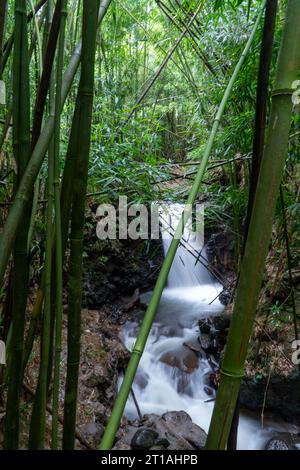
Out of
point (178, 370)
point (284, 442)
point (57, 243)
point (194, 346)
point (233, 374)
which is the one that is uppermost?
point (57, 243)

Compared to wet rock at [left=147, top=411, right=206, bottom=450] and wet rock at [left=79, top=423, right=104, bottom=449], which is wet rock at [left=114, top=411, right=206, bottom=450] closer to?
wet rock at [left=147, top=411, right=206, bottom=450]

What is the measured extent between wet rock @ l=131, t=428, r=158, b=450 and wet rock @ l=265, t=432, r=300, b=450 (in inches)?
36.2

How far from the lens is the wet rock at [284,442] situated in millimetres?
2607

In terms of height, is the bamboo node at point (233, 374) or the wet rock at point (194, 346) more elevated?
the bamboo node at point (233, 374)

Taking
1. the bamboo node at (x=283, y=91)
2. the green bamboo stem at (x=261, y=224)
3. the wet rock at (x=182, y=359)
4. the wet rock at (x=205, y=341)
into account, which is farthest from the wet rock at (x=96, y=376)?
the bamboo node at (x=283, y=91)

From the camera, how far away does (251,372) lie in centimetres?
310

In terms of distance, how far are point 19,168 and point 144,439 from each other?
6.96ft

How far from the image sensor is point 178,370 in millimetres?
3424

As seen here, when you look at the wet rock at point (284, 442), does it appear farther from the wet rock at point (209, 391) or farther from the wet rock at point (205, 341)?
the wet rock at point (205, 341)

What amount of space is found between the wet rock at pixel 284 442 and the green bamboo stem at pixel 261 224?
2520mm

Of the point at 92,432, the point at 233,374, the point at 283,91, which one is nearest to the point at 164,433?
the point at 92,432

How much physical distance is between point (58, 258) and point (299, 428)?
9.44ft

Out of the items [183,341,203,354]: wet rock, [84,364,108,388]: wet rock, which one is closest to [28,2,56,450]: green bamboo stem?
[84,364,108,388]: wet rock

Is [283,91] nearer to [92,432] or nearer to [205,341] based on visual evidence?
[92,432]
